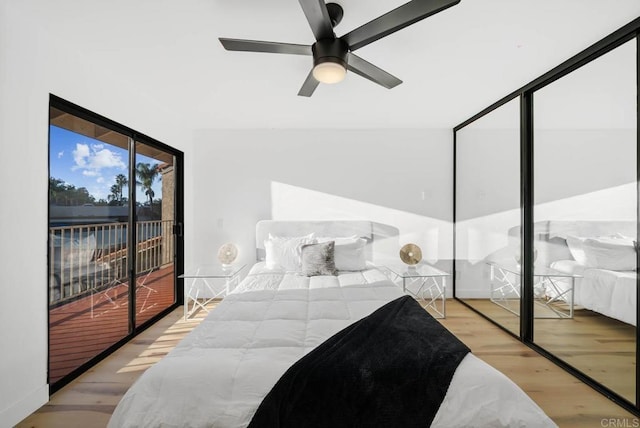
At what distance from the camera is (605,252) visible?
2.17 meters

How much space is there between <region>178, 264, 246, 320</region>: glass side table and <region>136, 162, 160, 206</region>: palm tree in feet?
3.38

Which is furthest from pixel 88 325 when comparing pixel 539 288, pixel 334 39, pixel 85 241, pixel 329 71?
pixel 539 288

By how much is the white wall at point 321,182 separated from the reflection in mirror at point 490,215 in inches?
12.6

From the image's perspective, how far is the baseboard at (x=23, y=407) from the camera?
1822 millimetres

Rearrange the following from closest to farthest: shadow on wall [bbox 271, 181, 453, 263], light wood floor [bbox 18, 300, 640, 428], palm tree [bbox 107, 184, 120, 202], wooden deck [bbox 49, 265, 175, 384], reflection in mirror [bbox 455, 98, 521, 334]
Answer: light wood floor [bbox 18, 300, 640, 428] → wooden deck [bbox 49, 265, 175, 384] → palm tree [bbox 107, 184, 120, 202] → reflection in mirror [bbox 455, 98, 521, 334] → shadow on wall [bbox 271, 181, 453, 263]

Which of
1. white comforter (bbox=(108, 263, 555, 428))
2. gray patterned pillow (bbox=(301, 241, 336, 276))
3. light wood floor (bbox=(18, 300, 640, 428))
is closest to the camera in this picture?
white comforter (bbox=(108, 263, 555, 428))

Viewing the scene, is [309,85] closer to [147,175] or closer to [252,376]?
[252,376]

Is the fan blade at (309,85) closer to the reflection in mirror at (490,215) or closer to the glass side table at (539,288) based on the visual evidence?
the reflection in mirror at (490,215)

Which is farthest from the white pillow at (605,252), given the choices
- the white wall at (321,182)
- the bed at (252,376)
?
the white wall at (321,182)

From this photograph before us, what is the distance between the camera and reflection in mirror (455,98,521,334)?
319 cm

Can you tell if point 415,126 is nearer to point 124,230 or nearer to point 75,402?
point 124,230

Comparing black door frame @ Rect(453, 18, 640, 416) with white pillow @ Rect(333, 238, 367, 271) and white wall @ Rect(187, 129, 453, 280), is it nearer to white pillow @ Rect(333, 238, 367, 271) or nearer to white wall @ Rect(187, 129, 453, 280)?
white wall @ Rect(187, 129, 453, 280)

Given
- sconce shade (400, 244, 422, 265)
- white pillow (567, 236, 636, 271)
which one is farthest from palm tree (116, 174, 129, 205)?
white pillow (567, 236, 636, 271)

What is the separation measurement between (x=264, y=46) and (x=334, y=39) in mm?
399
